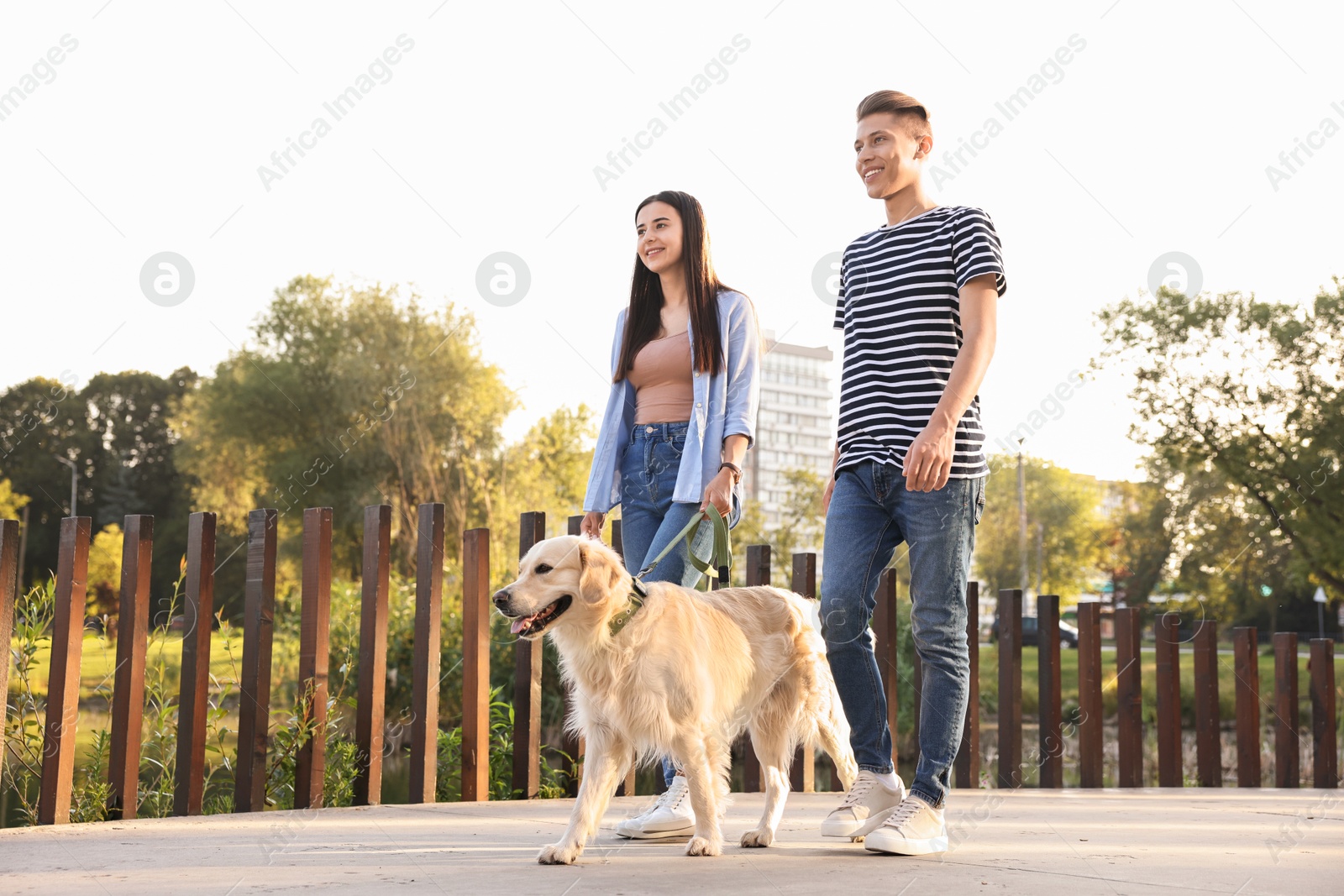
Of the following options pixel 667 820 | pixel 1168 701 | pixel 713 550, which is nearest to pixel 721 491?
pixel 713 550

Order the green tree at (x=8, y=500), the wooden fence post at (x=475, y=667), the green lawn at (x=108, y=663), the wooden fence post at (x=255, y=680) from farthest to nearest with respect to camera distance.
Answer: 1. the green tree at (x=8, y=500)
2. the wooden fence post at (x=475, y=667)
3. the green lawn at (x=108, y=663)
4. the wooden fence post at (x=255, y=680)

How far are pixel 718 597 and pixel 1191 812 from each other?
8.26 ft

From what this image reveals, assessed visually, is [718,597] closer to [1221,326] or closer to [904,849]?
[904,849]

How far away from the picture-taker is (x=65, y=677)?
399 centimetres

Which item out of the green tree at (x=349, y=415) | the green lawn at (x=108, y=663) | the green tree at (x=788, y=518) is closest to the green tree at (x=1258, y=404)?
the green tree at (x=788, y=518)

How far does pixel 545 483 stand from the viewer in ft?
73.3

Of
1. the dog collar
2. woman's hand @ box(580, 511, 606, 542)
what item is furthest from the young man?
woman's hand @ box(580, 511, 606, 542)

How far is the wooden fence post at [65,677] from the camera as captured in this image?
3.90m

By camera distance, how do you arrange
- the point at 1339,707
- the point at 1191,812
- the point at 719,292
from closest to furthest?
the point at 719,292
the point at 1191,812
the point at 1339,707

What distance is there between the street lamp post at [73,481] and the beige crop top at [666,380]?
125 feet

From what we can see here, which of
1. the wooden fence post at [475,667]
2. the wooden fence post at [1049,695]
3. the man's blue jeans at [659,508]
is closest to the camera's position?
the man's blue jeans at [659,508]

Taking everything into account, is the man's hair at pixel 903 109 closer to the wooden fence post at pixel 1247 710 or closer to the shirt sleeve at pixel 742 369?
the shirt sleeve at pixel 742 369

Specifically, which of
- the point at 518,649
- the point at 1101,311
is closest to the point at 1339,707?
the point at 1101,311

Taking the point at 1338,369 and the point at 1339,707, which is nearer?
the point at 1339,707
